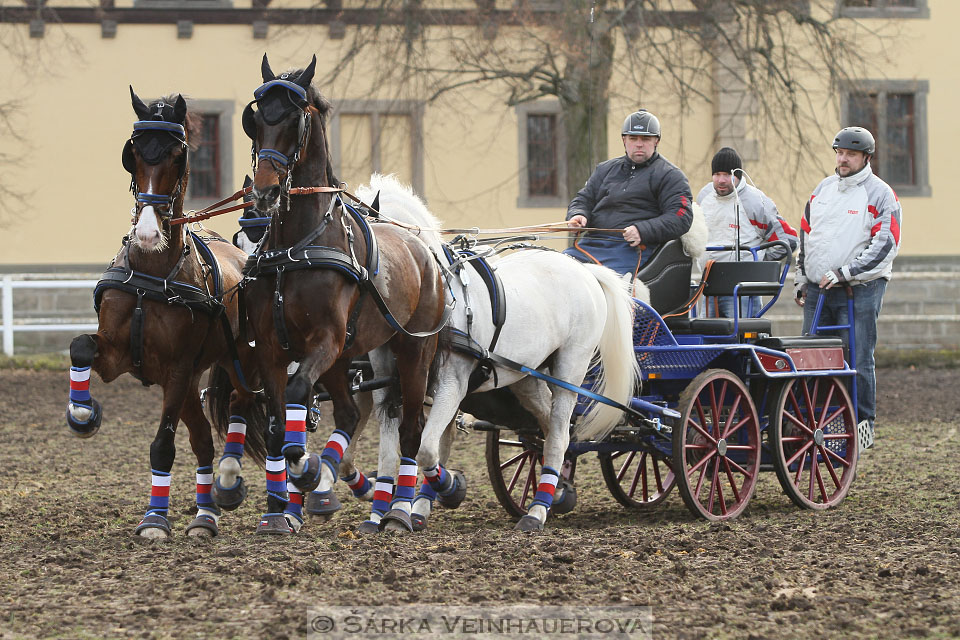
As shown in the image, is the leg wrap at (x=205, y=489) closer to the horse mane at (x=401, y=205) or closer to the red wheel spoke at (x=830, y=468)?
the horse mane at (x=401, y=205)

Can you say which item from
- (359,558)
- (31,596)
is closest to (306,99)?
(359,558)

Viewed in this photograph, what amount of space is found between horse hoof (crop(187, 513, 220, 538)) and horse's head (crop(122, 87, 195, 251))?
1.34 m

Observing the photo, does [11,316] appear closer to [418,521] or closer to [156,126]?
[418,521]

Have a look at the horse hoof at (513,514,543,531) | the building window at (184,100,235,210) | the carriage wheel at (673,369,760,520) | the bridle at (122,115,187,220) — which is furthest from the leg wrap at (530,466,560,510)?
the building window at (184,100,235,210)

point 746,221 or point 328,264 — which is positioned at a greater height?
point 746,221

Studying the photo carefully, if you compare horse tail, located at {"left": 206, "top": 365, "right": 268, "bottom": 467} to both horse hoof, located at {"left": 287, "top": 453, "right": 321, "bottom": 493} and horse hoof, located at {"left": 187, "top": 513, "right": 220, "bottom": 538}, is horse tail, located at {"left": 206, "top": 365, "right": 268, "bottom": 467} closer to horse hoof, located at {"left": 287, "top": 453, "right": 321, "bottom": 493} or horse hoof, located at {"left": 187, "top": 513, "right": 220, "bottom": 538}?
horse hoof, located at {"left": 187, "top": 513, "right": 220, "bottom": 538}

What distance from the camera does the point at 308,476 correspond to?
561 centimetres

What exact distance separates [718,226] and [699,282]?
1152 millimetres

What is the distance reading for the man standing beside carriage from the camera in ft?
24.2

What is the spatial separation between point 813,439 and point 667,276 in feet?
4.11

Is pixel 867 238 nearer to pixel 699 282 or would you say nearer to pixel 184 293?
pixel 699 282

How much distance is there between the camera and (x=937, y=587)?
4.85 metres

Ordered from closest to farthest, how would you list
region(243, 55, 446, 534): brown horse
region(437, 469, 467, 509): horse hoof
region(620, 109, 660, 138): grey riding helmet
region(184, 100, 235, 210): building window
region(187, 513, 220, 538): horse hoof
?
1. region(243, 55, 446, 534): brown horse
2. region(187, 513, 220, 538): horse hoof
3. region(437, 469, 467, 509): horse hoof
4. region(620, 109, 660, 138): grey riding helmet
5. region(184, 100, 235, 210): building window

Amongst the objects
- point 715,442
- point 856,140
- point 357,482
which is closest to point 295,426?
point 357,482
